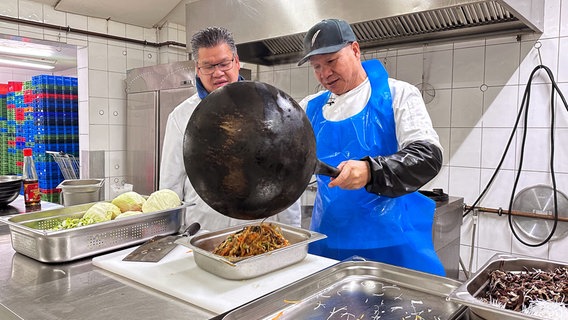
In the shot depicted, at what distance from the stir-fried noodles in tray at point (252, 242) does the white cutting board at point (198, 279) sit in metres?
0.08

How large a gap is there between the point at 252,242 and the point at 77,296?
0.48 metres

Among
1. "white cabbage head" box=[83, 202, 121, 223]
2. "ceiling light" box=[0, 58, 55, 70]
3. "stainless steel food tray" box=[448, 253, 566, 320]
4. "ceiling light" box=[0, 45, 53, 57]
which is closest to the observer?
"stainless steel food tray" box=[448, 253, 566, 320]

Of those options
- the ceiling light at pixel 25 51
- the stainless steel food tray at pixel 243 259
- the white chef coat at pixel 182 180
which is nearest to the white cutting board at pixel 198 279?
the stainless steel food tray at pixel 243 259

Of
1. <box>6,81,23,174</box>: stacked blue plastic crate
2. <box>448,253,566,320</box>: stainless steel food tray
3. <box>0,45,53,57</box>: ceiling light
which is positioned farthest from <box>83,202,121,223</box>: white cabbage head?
<box>6,81,23,174</box>: stacked blue plastic crate

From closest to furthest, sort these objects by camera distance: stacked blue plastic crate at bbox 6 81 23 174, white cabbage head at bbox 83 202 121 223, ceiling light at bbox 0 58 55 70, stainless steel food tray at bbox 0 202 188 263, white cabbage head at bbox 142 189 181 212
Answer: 1. stainless steel food tray at bbox 0 202 188 263
2. white cabbage head at bbox 83 202 121 223
3. white cabbage head at bbox 142 189 181 212
4. stacked blue plastic crate at bbox 6 81 23 174
5. ceiling light at bbox 0 58 55 70

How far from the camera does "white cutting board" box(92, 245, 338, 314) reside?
982 millimetres

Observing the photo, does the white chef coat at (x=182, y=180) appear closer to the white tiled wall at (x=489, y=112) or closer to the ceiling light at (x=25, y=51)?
the white tiled wall at (x=489, y=112)

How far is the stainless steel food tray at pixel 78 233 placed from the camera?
1282 millimetres

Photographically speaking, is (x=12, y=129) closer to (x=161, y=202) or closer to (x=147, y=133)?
(x=147, y=133)

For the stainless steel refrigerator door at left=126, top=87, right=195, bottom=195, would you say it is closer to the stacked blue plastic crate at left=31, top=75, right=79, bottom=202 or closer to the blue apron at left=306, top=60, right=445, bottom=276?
the stacked blue plastic crate at left=31, top=75, right=79, bottom=202

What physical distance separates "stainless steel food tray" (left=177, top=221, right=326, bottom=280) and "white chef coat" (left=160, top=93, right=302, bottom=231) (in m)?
0.72

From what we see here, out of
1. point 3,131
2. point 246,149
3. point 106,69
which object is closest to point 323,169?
point 246,149

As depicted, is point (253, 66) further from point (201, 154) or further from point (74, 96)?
point (201, 154)

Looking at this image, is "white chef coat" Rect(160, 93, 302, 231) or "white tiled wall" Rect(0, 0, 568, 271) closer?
"white chef coat" Rect(160, 93, 302, 231)
